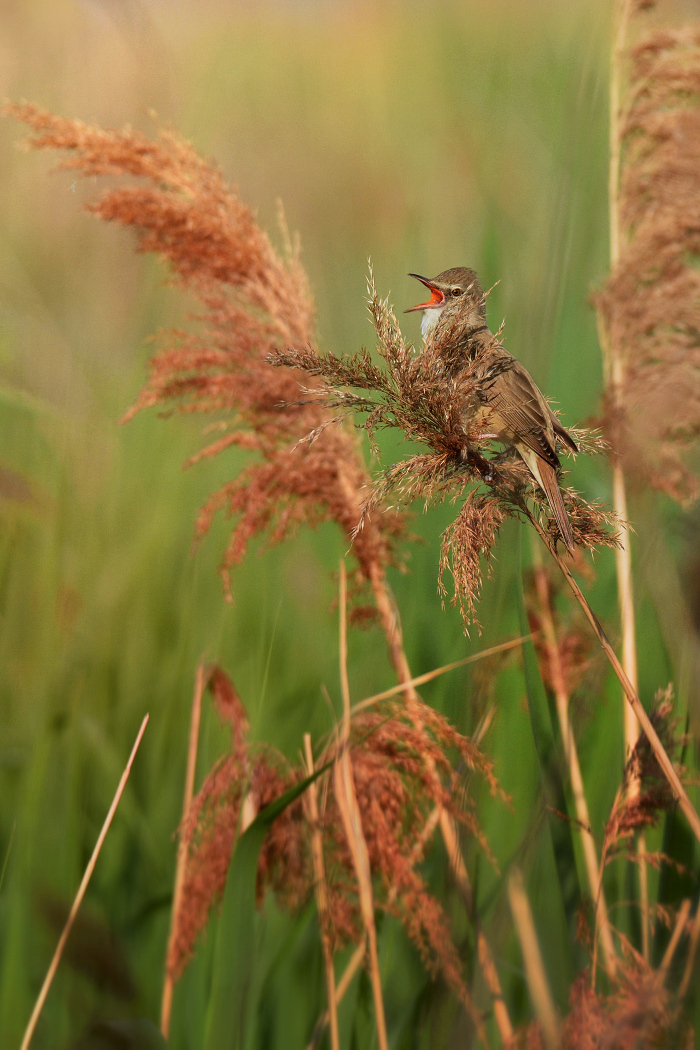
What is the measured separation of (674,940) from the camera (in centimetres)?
124

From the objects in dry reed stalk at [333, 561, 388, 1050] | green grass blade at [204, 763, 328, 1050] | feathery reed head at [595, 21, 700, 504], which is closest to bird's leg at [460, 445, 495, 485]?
dry reed stalk at [333, 561, 388, 1050]

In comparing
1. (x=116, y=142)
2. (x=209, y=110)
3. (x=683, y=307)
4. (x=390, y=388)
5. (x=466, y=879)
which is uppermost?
(x=209, y=110)

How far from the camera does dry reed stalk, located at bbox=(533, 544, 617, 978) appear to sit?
124 cm

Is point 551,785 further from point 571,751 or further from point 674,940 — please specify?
point 674,940

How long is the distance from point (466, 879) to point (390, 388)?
93 centimetres

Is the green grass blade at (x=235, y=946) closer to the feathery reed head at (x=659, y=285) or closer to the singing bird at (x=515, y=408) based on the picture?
the singing bird at (x=515, y=408)

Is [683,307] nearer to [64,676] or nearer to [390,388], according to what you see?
[390,388]

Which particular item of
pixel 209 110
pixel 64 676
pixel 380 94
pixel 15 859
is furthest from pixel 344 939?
pixel 380 94

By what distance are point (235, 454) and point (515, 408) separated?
109 cm

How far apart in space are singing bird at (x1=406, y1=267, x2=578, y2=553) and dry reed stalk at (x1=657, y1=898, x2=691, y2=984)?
0.79 metres

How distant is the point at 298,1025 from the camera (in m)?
1.32

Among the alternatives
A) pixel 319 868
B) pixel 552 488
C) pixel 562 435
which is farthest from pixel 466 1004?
pixel 562 435

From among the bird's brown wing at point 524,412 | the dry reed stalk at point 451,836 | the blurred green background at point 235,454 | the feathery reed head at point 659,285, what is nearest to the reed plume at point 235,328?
the dry reed stalk at point 451,836

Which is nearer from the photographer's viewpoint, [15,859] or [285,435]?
[15,859]
